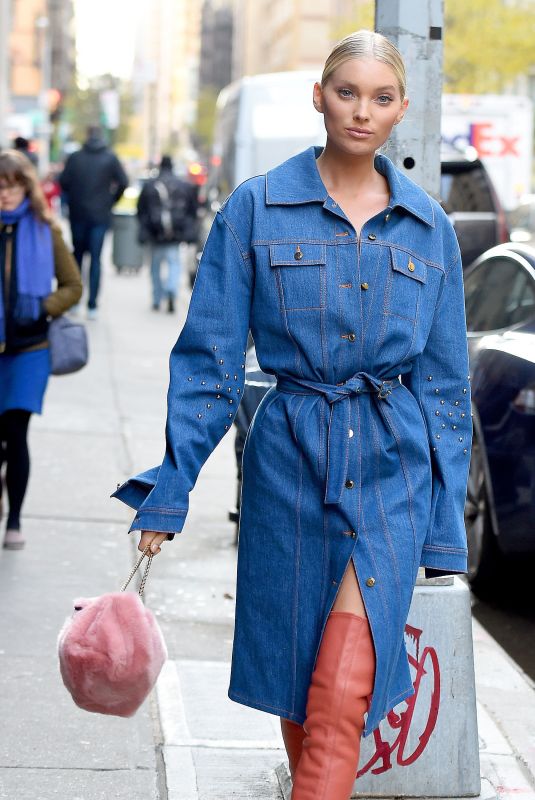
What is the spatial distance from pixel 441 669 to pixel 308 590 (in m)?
1.00

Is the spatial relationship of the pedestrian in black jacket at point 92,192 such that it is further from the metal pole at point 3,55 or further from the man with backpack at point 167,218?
the metal pole at point 3,55

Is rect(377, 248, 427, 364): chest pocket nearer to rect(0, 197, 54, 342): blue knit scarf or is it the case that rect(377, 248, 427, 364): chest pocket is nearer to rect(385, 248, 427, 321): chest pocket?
rect(385, 248, 427, 321): chest pocket

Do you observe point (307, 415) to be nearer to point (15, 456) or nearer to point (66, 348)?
point (66, 348)

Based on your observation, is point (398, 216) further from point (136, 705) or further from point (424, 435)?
point (136, 705)

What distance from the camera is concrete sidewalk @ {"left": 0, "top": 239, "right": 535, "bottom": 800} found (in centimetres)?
423

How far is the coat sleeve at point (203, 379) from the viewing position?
10.2 ft

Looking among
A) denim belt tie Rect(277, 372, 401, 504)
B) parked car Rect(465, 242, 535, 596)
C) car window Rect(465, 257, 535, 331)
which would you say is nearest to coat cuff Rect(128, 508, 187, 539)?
denim belt tie Rect(277, 372, 401, 504)

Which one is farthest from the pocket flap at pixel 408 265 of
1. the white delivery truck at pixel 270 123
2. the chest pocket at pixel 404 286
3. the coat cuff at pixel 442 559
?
the white delivery truck at pixel 270 123

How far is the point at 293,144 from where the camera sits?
648 inches

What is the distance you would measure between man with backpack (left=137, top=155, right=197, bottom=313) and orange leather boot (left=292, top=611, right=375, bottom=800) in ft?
51.1

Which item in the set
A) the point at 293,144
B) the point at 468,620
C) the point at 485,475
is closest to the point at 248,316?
the point at 468,620

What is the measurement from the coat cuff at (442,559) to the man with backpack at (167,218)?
1535cm

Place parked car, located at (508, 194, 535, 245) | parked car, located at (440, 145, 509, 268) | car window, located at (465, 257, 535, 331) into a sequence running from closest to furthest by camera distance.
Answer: car window, located at (465, 257, 535, 331) → parked car, located at (440, 145, 509, 268) → parked car, located at (508, 194, 535, 245)

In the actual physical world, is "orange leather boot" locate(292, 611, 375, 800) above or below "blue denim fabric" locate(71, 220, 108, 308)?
above
